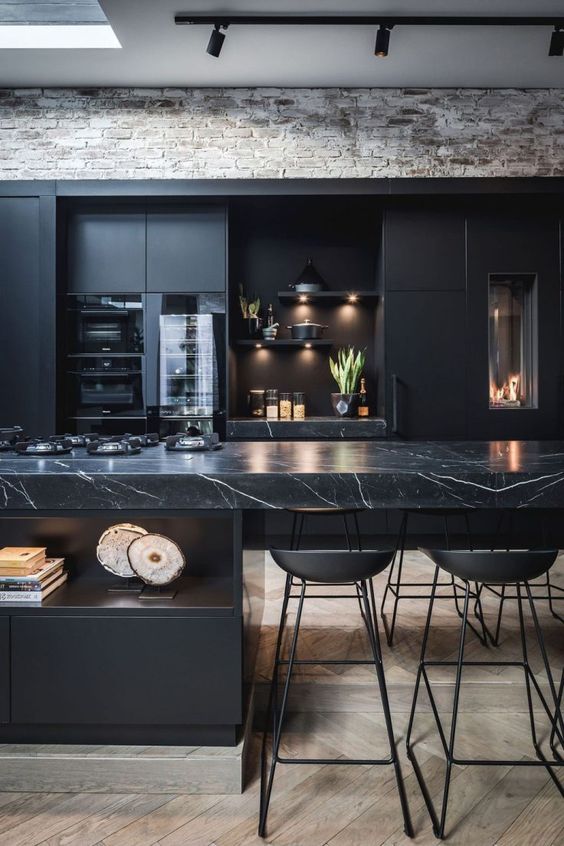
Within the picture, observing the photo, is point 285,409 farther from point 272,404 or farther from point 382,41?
point 382,41

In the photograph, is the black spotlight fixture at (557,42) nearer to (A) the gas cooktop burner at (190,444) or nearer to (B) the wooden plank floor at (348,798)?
(A) the gas cooktop burner at (190,444)

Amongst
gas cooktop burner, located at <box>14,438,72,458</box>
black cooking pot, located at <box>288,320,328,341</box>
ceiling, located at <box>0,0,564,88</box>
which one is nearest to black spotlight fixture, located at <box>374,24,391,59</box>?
ceiling, located at <box>0,0,564,88</box>

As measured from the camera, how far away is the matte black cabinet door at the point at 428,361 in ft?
14.5

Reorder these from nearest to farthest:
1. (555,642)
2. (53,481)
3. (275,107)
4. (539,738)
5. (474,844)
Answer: (474,844) → (53,481) → (539,738) → (555,642) → (275,107)

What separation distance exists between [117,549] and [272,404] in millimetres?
2946

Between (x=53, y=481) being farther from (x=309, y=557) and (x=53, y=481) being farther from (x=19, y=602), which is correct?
(x=309, y=557)

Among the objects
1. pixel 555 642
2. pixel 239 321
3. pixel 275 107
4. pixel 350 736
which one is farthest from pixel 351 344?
pixel 350 736

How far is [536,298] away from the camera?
4422 mm

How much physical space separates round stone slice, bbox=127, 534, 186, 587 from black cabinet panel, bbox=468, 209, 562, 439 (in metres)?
3.21

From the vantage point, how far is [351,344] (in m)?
5.03

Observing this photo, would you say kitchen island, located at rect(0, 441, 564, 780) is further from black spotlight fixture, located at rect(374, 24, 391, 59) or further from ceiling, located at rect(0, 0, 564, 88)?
ceiling, located at rect(0, 0, 564, 88)

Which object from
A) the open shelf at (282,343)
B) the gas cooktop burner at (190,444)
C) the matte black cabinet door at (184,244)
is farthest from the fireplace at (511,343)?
the gas cooktop burner at (190,444)

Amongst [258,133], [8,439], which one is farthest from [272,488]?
[258,133]

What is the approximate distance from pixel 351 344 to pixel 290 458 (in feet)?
10.4
